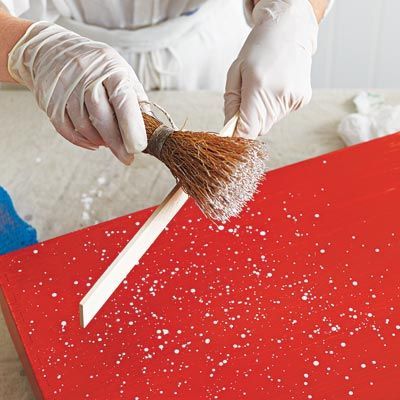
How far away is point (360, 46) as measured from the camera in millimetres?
2268

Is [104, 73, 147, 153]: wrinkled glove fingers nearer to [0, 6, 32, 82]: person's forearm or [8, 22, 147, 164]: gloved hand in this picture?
[8, 22, 147, 164]: gloved hand

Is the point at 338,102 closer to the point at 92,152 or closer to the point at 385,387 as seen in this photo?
the point at 92,152

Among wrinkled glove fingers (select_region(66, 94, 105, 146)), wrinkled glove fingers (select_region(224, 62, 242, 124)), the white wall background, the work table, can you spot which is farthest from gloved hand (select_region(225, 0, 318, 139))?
the white wall background

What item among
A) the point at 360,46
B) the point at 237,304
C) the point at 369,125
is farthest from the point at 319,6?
the point at 360,46

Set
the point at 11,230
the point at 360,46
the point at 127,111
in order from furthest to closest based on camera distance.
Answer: the point at 360,46
the point at 11,230
the point at 127,111

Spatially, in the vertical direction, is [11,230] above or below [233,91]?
below

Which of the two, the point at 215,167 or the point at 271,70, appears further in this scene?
the point at 271,70

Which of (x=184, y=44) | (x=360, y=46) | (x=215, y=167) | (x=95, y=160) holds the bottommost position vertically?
(x=360, y=46)

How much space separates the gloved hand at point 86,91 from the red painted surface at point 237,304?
169 millimetres

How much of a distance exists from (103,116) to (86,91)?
5 cm

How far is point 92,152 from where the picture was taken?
1461 millimetres

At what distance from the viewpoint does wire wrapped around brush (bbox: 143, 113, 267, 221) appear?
2.86 feet

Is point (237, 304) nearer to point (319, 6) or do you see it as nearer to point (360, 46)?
point (319, 6)

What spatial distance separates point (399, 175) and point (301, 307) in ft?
1.15
